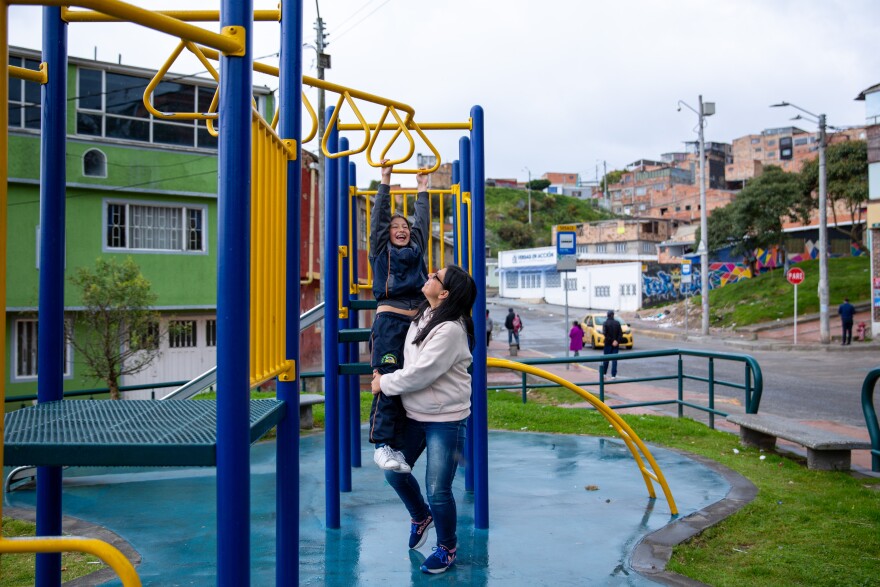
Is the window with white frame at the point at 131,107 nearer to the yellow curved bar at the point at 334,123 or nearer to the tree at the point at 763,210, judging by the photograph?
the yellow curved bar at the point at 334,123

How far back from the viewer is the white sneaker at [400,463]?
4191 mm

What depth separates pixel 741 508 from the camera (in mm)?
5570

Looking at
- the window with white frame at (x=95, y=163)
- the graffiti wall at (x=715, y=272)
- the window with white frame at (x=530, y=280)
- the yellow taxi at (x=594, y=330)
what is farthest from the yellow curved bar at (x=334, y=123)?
the window with white frame at (x=530, y=280)

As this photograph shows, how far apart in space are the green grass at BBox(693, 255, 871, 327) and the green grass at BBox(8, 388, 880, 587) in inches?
1056

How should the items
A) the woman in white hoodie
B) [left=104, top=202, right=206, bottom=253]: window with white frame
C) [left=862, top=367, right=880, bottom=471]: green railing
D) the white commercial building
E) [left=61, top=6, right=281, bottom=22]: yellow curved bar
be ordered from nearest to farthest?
1. [left=61, top=6, right=281, bottom=22]: yellow curved bar
2. the woman in white hoodie
3. [left=862, top=367, right=880, bottom=471]: green railing
4. [left=104, top=202, right=206, bottom=253]: window with white frame
5. the white commercial building

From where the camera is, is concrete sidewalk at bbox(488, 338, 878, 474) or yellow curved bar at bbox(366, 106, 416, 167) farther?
concrete sidewalk at bbox(488, 338, 878, 474)

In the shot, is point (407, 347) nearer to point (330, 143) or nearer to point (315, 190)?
point (330, 143)

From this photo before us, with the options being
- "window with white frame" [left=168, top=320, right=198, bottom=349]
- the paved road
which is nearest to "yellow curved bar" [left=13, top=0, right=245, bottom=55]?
the paved road

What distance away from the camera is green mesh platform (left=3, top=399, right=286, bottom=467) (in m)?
2.16

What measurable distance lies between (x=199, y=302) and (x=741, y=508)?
54.6 feet

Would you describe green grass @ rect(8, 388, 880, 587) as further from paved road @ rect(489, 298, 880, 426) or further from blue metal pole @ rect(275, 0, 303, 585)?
paved road @ rect(489, 298, 880, 426)

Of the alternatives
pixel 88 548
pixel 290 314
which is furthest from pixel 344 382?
pixel 88 548

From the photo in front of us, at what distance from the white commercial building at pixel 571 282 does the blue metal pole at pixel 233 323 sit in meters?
38.2

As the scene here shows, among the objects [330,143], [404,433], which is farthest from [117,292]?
[404,433]
